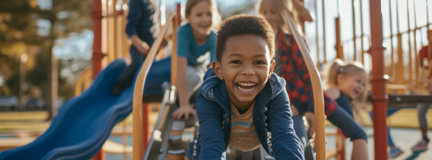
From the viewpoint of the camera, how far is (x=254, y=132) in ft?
5.14

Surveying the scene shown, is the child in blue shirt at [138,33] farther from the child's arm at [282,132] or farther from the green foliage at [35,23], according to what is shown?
the green foliage at [35,23]

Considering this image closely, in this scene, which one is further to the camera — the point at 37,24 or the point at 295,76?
the point at 37,24

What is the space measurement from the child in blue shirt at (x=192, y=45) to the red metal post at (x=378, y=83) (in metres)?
1.37

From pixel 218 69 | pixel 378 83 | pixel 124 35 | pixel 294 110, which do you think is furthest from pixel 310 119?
pixel 124 35

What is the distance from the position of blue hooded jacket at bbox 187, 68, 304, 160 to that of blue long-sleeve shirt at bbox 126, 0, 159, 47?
1908 millimetres

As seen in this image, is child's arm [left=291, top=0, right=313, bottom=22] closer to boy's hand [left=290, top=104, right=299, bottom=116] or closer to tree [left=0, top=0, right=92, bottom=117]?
boy's hand [left=290, top=104, right=299, bottom=116]

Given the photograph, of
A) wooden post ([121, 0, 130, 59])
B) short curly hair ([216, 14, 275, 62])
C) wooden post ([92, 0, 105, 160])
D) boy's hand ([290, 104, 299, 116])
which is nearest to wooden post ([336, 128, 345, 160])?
boy's hand ([290, 104, 299, 116])

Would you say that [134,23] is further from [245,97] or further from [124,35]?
[245,97]

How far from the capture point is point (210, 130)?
4.33 ft

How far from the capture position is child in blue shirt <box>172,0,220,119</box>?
2.37 m

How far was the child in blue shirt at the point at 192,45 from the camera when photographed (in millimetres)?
2367

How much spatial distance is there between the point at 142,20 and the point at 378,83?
7.87 feet

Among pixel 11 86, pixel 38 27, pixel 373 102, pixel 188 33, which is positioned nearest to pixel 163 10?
pixel 188 33

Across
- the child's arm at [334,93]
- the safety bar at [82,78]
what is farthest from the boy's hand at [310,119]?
the safety bar at [82,78]
